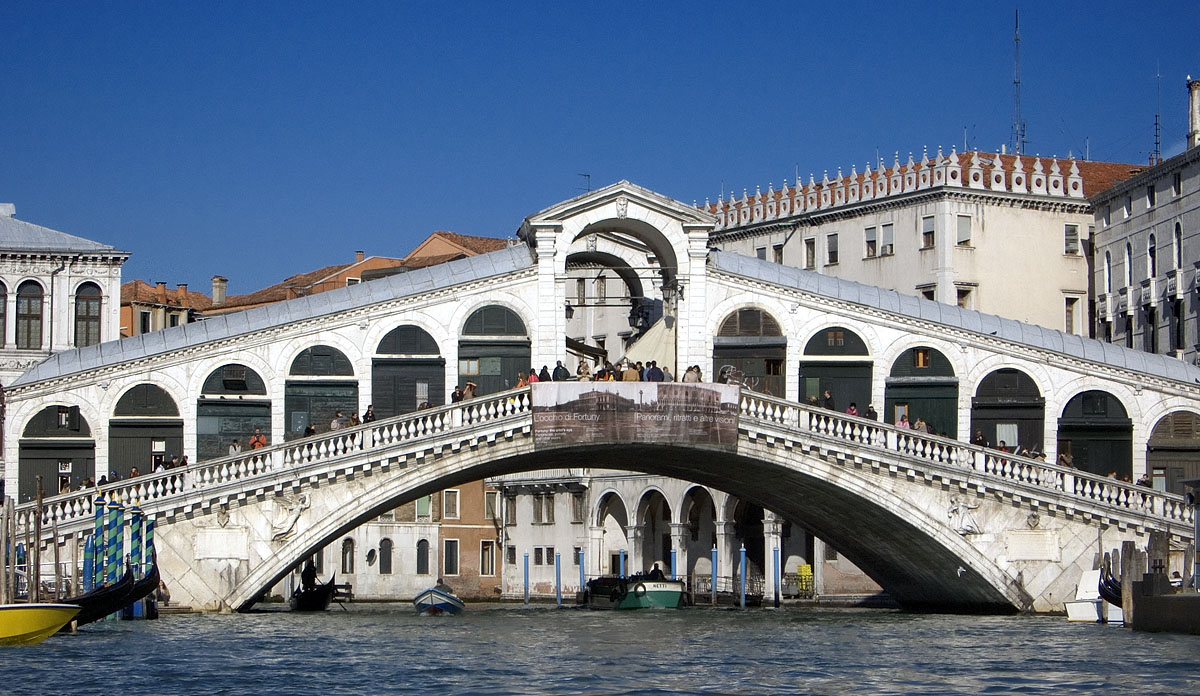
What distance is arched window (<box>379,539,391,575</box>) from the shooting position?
70.3 m

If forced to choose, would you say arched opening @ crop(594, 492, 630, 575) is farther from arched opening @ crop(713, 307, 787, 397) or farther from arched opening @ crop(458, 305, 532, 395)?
arched opening @ crop(458, 305, 532, 395)

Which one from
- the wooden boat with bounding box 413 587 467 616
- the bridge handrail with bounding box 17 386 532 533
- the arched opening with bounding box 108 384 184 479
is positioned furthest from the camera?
the wooden boat with bounding box 413 587 467 616

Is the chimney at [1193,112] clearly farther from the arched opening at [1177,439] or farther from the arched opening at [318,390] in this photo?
the arched opening at [318,390]

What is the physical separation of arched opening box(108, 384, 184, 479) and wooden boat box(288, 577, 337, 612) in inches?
350

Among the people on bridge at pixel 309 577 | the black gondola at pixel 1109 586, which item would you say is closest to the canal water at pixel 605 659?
the black gondola at pixel 1109 586

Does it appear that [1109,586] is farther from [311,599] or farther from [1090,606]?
[311,599]

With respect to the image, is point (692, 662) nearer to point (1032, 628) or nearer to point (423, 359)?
point (1032, 628)

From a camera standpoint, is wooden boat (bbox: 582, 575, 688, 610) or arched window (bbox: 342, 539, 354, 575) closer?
wooden boat (bbox: 582, 575, 688, 610)

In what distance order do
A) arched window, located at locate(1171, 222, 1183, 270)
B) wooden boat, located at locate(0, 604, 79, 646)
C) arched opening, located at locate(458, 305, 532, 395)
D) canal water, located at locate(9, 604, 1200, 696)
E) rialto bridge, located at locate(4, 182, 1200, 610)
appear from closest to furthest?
canal water, located at locate(9, 604, 1200, 696)
wooden boat, located at locate(0, 604, 79, 646)
rialto bridge, located at locate(4, 182, 1200, 610)
arched opening, located at locate(458, 305, 532, 395)
arched window, located at locate(1171, 222, 1183, 270)

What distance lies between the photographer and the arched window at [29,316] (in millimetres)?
45969

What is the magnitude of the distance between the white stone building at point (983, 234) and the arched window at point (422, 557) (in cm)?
1811

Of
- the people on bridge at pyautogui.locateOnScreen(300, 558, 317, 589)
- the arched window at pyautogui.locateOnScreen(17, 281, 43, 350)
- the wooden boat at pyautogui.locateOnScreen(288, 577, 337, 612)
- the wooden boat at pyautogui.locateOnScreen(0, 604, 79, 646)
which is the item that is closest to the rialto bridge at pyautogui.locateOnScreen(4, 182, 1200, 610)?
the arched window at pyautogui.locateOnScreen(17, 281, 43, 350)

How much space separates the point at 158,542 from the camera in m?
39.7

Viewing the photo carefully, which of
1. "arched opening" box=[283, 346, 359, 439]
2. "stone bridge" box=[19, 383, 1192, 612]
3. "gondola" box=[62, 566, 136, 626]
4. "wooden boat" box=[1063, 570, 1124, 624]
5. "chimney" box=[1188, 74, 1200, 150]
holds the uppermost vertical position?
"chimney" box=[1188, 74, 1200, 150]
